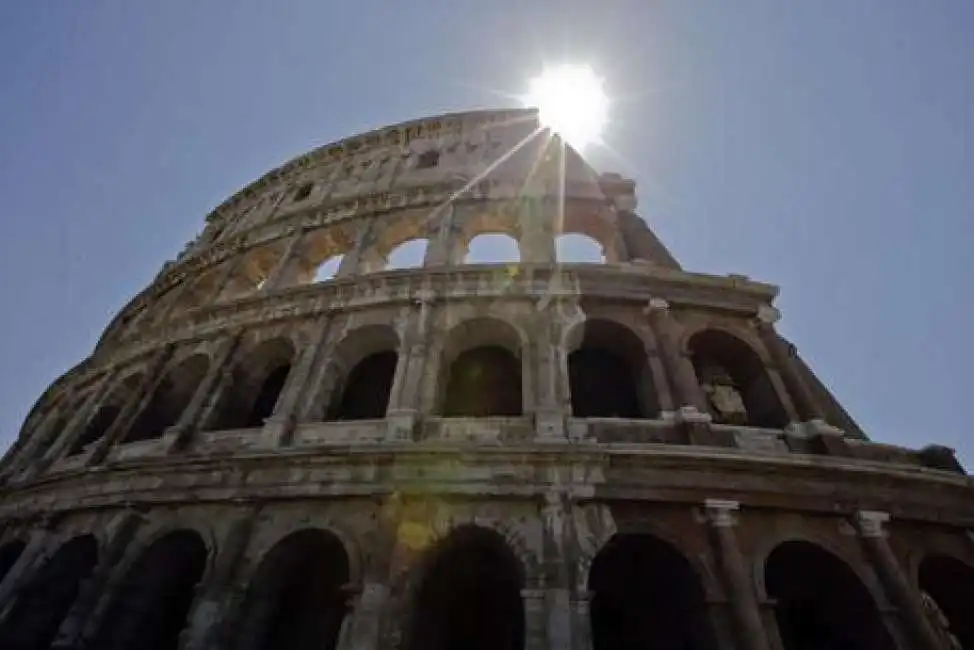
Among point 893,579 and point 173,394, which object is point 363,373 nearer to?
point 173,394

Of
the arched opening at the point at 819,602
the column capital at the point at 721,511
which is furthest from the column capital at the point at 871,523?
the column capital at the point at 721,511

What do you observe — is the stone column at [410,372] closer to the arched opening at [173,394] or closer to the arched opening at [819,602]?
the arched opening at [173,394]

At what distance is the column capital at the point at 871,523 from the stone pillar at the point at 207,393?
10668 mm

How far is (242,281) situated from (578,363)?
9.99 meters

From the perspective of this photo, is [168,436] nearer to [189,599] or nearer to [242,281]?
[189,599]

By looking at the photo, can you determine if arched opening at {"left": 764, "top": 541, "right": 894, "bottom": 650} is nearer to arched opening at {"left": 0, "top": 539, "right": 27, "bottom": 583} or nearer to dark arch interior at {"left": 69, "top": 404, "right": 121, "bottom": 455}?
arched opening at {"left": 0, "top": 539, "right": 27, "bottom": 583}

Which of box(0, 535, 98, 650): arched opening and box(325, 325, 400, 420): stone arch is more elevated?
box(325, 325, 400, 420): stone arch

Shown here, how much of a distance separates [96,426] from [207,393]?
169 inches

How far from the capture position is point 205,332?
39.4ft

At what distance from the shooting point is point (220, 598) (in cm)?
743

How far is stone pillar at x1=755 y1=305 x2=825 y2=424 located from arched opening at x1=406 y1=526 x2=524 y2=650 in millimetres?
5541

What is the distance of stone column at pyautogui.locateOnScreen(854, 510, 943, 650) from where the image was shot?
6.65 m

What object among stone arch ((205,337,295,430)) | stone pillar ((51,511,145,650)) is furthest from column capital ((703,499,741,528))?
stone pillar ((51,511,145,650))

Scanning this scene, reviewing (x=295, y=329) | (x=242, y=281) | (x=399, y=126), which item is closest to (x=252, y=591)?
(x=295, y=329)
